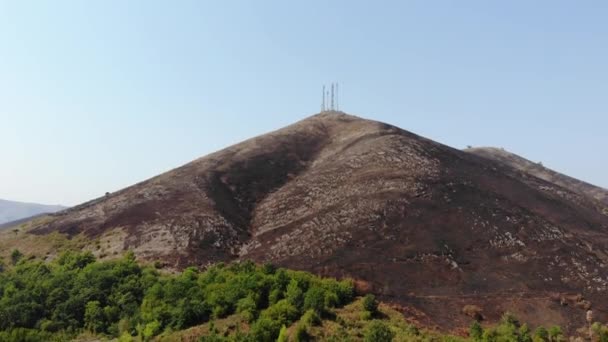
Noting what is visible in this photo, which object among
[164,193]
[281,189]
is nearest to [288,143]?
[281,189]

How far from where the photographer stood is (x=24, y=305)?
30922 mm

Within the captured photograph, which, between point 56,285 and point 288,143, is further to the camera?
point 288,143

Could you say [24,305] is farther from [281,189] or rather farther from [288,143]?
[288,143]

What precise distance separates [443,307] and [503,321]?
12.1 ft

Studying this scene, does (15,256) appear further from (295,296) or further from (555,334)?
(555,334)

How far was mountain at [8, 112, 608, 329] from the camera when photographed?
114 feet

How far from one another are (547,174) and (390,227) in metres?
79.7

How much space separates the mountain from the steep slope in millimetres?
39074

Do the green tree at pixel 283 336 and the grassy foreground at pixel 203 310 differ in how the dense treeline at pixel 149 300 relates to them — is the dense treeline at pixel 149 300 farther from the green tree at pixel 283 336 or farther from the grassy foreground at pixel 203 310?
the green tree at pixel 283 336

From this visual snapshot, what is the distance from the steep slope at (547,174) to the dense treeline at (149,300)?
3137 inches

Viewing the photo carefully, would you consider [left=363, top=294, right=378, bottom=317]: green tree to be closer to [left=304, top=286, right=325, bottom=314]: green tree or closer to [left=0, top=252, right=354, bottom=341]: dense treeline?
[left=0, top=252, right=354, bottom=341]: dense treeline

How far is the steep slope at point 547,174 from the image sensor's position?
102 meters

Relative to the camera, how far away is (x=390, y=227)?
146 feet

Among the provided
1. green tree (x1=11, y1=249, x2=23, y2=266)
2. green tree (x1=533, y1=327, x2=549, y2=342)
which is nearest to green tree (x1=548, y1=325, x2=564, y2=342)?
green tree (x1=533, y1=327, x2=549, y2=342)
